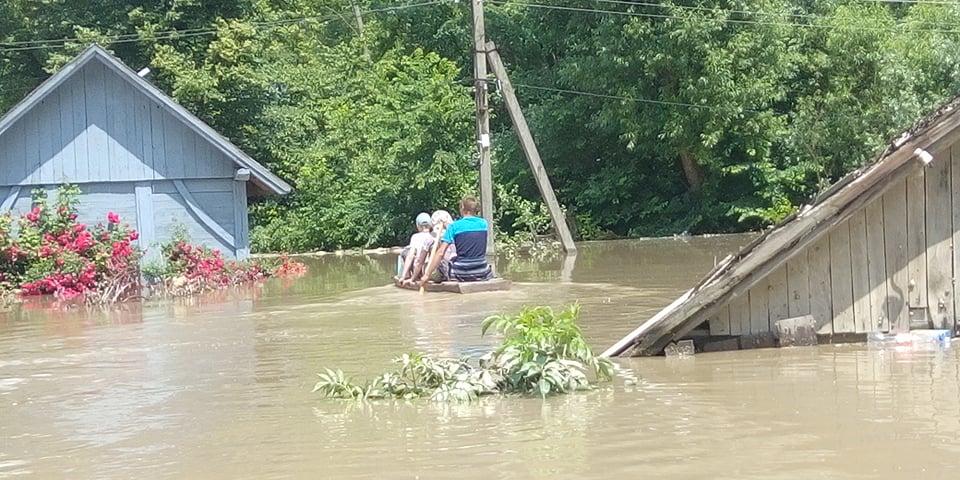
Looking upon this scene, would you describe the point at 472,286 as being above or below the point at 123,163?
below

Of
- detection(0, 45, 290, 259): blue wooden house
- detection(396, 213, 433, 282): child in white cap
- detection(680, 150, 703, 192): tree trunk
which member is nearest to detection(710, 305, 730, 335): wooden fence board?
detection(396, 213, 433, 282): child in white cap

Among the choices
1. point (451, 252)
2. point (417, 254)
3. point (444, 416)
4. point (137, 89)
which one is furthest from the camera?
point (137, 89)

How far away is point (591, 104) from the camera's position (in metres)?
34.9

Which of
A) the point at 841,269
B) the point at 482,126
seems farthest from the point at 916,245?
the point at 482,126

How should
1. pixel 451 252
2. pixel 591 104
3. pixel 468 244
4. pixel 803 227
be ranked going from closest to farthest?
pixel 803 227 → pixel 468 244 → pixel 451 252 → pixel 591 104

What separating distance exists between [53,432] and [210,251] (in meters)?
15.3

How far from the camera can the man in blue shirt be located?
1741 cm

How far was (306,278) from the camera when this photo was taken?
23.9m

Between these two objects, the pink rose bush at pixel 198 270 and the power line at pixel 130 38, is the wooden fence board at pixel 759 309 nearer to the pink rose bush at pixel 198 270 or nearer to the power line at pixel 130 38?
the pink rose bush at pixel 198 270

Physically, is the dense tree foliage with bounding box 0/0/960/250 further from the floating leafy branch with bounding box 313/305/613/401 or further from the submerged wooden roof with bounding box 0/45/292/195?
the floating leafy branch with bounding box 313/305/613/401

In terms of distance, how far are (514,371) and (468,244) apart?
325 inches

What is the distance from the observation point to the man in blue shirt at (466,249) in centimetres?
1741

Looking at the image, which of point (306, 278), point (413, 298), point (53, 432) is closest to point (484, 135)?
point (306, 278)

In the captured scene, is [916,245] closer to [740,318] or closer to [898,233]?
[898,233]
